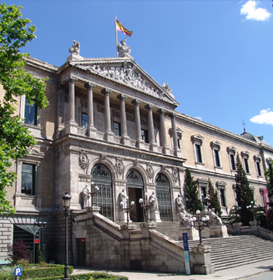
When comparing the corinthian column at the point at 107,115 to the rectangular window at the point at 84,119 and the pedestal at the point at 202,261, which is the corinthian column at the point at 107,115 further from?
the pedestal at the point at 202,261

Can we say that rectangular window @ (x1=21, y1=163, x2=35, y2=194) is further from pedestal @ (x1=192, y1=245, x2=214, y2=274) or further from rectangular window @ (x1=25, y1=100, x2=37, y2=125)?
pedestal @ (x1=192, y1=245, x2=214, y2=274)

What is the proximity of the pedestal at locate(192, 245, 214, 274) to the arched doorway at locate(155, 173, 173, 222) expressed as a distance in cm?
1335

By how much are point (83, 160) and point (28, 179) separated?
4208 mm

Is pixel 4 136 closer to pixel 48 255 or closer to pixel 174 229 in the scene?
pixel 48 255

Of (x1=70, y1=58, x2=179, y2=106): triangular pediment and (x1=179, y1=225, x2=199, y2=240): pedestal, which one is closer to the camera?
(x1=179, y1=225, x2=199, y2=240): pedestal

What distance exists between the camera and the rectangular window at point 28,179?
23141 mm

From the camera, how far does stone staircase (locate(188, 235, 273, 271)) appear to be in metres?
18.3

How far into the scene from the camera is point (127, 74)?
30922 mm

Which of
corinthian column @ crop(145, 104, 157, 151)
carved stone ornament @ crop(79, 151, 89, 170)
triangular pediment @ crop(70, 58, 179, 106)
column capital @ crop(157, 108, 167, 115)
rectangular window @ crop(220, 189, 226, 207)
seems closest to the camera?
carved stone ornament @ crop(79, 151, 89, 170)

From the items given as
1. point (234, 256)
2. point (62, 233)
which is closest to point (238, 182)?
point (234, 256)

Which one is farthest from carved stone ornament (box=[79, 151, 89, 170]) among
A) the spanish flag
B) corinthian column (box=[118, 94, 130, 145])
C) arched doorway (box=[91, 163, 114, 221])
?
the spanish flag

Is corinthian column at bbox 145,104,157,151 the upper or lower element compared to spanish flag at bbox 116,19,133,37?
lower

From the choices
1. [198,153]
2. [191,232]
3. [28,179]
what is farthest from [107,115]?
[198,153]

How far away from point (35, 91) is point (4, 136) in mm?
2970
